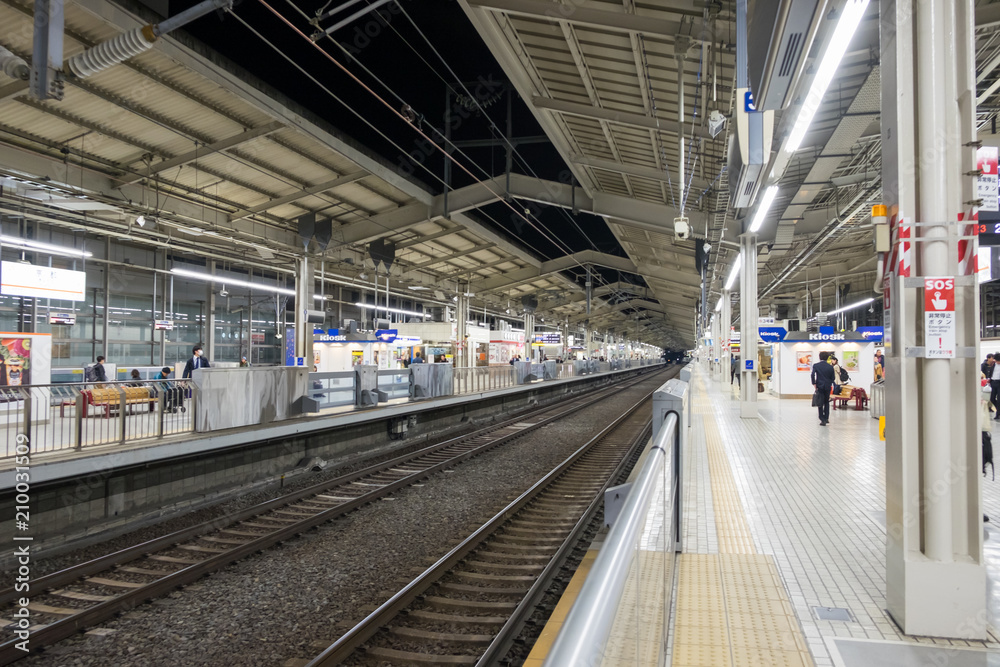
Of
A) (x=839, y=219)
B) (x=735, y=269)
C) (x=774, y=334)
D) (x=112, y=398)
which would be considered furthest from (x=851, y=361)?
(x=112, y=398)

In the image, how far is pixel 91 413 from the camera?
8.05 meters

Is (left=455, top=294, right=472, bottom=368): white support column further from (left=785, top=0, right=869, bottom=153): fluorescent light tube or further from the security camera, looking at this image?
(left=785, top=0, right=869, bottom=153): fluorescent light tube

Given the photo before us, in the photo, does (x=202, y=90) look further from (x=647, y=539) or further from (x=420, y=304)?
(x=420, y=304)

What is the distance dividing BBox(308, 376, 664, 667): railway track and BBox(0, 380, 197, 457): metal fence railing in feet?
18.5

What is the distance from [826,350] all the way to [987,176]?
18.7m

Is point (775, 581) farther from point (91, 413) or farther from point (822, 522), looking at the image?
point (91, 413)

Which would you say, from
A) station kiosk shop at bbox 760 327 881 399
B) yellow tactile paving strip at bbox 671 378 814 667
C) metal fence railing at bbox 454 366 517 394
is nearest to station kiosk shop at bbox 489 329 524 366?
metal fence railing at bbox 454 366 517 394

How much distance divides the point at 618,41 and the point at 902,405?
7.64 m

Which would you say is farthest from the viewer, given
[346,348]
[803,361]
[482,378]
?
[346,348]

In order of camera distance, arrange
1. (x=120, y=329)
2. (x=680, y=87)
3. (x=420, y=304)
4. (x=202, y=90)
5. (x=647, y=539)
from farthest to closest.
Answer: (x=420, y=304)
(x=120, y=329)
(x=202, y=90)
(x=680, y=87)
(x=647, y=539)

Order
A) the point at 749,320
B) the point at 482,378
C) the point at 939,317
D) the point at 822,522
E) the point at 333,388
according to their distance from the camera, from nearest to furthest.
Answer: the point at 939,317 < the point at 822,522 < the point at 333,388 < the point at 749,320 < the point at 482,378

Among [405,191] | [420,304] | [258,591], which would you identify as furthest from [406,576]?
[420,304]

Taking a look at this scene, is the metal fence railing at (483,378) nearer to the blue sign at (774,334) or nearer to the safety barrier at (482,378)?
the safety barrier at (482,378)

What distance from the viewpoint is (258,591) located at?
5.33 m
